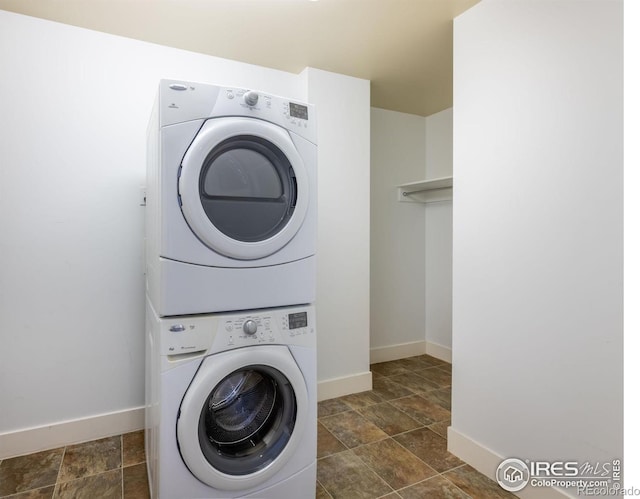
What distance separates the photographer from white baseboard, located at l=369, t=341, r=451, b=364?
351 centimetres

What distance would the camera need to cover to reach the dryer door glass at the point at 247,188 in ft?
4.46

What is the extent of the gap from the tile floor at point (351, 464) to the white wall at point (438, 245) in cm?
113

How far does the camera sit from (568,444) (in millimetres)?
1498

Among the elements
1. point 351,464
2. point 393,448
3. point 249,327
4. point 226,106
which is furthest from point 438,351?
point 226,106

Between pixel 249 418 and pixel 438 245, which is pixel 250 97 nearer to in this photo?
pixel 249 418

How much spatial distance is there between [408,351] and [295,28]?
3004mm

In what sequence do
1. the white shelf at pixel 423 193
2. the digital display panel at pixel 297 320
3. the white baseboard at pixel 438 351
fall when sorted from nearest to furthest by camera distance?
the digital display panel at pixel 297 320
the white shelf at pixel 423 193
the white baseboard at pixel 438 351

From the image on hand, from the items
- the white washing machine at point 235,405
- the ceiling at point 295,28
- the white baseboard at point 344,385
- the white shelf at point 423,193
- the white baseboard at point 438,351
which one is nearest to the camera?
the white washing machine at point 235,405

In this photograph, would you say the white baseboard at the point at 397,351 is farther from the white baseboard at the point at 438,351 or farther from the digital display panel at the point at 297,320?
the digital display panel at the point at 297,320

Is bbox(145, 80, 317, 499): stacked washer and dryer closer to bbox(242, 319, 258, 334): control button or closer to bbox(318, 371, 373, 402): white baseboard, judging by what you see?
bbox(242, 319, 258, 334): control button

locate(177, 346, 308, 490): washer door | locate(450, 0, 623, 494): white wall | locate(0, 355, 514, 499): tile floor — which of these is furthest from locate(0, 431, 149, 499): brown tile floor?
locate(450, 0, 623, 494): white wall

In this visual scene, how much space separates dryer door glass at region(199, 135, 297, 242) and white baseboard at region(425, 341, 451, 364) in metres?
2.75

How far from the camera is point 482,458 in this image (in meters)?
1.86

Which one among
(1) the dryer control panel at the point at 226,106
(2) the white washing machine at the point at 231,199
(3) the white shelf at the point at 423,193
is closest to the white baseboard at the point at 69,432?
(2) the white washing machine at the point at 231,199
